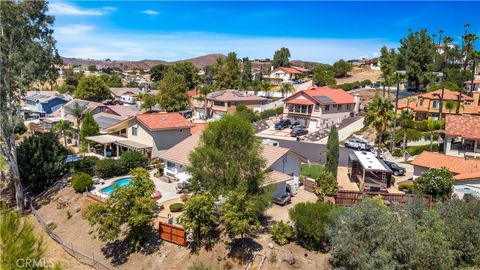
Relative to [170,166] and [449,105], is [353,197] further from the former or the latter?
[449,105]

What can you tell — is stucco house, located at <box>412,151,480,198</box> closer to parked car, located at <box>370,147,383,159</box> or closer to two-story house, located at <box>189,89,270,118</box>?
parked car, located at <box>370,147,383,159</box>

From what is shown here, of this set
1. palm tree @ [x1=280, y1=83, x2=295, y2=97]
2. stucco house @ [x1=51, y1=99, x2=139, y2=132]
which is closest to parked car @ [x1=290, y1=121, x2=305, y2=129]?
palm tree @ [x1=280, y1=83, x2=295, y2=97]

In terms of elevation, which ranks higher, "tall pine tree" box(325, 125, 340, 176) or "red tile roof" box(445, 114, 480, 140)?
"red tile roof" box(445, 114, 480, 140)

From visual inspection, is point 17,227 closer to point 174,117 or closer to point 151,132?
point 151,132

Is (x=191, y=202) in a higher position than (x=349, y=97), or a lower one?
lower

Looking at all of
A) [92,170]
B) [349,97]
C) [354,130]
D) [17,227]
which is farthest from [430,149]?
[17,227]

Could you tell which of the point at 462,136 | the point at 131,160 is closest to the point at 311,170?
the point at 462,136
